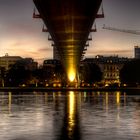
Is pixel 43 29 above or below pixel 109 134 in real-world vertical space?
above

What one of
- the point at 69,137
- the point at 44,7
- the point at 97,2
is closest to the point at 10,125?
the point at 69,137

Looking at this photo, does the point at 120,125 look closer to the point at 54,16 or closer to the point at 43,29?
the point at 54,16

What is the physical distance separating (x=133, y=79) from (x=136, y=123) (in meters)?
165

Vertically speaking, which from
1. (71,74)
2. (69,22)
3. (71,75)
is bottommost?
(71,75)

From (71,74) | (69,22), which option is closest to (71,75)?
(71,74)

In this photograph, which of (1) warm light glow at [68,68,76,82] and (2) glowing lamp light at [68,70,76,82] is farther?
(2) glowing lamp light at [68,70,76,82]

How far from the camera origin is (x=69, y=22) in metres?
119

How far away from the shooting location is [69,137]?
20.1 meters

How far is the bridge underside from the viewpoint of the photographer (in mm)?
99688

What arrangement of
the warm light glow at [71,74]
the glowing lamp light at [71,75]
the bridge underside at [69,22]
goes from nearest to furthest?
the bridge underside at [69,22] < the warm light glow at [71,74] < the glowing lamp light at [71,75]

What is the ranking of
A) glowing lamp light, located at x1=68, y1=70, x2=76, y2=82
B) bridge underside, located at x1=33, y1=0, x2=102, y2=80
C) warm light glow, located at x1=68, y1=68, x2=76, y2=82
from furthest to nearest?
glowing lamp light, located at x1=68, y1=70, x2=76, y2=82, warm light glow, located at x1=68, y1=68, x2=76, y2=82, bridge underside, located at x1=33, y1=0, x2=102, y2=80

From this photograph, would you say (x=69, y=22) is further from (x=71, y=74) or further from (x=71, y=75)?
(x=71, y=75)

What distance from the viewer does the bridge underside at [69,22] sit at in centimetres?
9969

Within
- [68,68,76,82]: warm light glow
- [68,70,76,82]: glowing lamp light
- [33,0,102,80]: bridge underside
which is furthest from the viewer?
[68,70,76,82]: glowing lamp light
